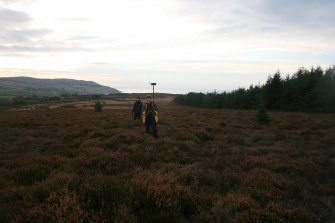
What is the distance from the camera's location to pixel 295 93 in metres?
47.7

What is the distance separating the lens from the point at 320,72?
4875 cm

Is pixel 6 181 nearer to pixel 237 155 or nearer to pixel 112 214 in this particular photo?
pixel 112 214

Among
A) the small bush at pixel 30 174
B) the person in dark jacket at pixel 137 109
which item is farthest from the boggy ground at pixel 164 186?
the person in dark jacket at pixel 137 109

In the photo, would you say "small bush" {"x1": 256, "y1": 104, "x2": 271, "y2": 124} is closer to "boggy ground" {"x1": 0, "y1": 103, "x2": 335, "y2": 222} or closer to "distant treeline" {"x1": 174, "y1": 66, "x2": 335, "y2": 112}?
"distant treeline" {"x1": 174, "y1": 66, "x2": 335, "y2": 112}

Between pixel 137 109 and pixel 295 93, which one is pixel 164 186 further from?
pixel 295 93

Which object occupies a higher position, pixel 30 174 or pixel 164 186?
pixel 164 186

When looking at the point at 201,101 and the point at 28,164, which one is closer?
the point at 28,164

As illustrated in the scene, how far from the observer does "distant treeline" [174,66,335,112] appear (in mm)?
42531

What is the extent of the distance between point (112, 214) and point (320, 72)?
5237 centimetres

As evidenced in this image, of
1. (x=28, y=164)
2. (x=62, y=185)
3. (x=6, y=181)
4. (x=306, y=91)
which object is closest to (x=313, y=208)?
(x=62, y=185)

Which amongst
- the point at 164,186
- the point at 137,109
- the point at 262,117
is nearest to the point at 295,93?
the point at 262,117

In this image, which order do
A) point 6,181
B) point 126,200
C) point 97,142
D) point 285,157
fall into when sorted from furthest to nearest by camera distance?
point 97,142
point 285,157
point 6,181
point 126,200

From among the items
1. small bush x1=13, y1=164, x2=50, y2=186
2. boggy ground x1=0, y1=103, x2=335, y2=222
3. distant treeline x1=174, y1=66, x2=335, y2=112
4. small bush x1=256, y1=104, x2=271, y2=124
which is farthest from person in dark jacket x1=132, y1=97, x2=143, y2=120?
distant treeline x1=174, y1=66, x2=335, y2=112

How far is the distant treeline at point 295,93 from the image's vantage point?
42.5m
